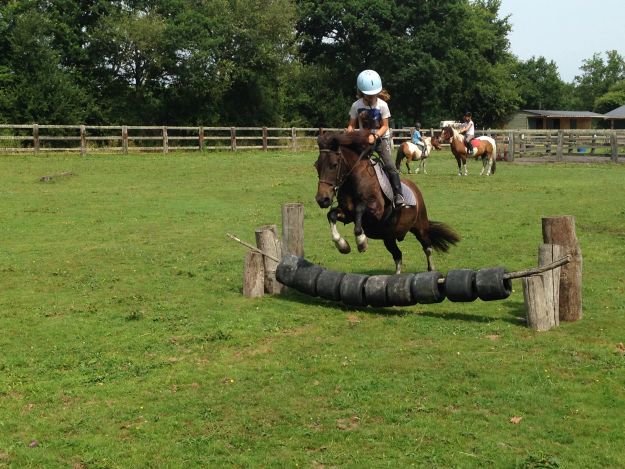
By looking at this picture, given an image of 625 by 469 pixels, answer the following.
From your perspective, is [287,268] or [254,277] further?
[254,277]

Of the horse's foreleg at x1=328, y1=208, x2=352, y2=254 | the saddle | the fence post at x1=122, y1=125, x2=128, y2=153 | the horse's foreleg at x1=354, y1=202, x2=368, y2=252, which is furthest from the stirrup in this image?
the fence post at x1=122, y1=125, x2=128, y2=153

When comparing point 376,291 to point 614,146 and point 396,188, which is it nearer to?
point 396,188

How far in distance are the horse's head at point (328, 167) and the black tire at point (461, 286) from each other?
175cm

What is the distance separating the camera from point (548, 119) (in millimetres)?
89188

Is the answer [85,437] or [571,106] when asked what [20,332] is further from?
[571,106]

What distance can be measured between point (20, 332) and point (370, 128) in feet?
17.1

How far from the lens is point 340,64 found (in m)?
70.9

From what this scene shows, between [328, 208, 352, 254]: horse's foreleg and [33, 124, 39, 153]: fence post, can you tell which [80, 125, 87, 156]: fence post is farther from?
[328, 208, 352, 254]: horse's foreleg

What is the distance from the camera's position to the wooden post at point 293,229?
36.2 feet

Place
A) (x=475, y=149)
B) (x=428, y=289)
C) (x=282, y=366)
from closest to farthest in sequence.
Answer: (x=282, y=366)
(x=428, y=289)
(x=475, y=149)

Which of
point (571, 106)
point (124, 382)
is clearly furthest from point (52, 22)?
point (571, 106)

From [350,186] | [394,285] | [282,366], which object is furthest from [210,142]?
[282,366]

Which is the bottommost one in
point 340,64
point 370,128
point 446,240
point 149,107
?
point 446,240

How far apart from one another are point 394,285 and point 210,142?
39115 millimetres
